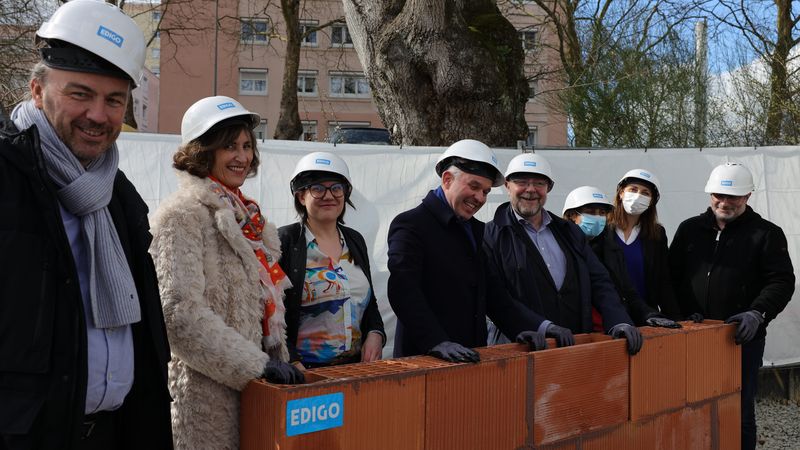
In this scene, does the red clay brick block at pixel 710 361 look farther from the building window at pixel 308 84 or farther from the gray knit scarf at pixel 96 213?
the building window at pixel 308 84

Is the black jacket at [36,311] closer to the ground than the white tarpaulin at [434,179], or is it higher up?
closer to the ground

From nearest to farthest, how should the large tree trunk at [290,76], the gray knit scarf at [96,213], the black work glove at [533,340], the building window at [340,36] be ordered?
1. the gray knit scarf at [96,213]
2. the black work glove at [533,340]
3. the large tree trunk at [290,76]
4. the building window at [340,36]

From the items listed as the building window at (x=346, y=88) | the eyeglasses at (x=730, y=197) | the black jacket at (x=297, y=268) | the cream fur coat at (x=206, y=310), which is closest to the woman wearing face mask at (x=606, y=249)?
the eyeglasses at (x=730, y=197)

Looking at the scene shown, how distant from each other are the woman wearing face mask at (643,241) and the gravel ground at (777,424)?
6.51ft

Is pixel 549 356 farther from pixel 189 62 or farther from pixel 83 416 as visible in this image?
pixel 189 62

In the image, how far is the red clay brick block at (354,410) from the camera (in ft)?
7.25

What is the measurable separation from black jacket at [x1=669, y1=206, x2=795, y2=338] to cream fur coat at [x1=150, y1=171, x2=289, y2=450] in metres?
3.28

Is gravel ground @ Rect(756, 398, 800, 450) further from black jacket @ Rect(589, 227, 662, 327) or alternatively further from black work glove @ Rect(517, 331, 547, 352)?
black work glove @ Rect(517, 331, 547, 352)

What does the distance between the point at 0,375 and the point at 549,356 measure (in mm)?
2046

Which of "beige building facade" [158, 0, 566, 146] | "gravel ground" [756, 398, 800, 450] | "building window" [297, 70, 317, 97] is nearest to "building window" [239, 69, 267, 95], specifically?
"beige building facade" [158, 0, 566, 146]

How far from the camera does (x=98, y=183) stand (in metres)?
1.85

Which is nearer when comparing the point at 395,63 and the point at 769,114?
the point at 395,63

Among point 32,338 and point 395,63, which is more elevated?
point 395,63

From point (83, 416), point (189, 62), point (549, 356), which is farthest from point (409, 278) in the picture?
point (189, 62)
